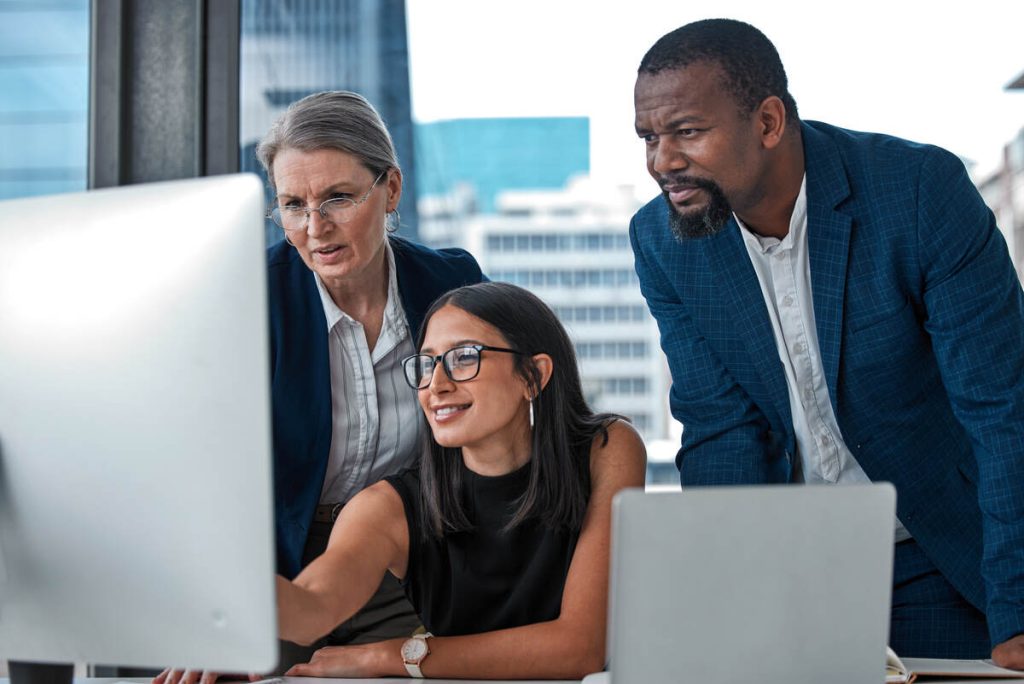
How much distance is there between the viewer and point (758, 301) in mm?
1819

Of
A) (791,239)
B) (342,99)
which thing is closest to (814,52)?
(791,239)

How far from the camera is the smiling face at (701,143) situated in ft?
5.92

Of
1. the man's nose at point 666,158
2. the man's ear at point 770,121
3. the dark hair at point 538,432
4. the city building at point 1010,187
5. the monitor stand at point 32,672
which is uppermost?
the city building at point 1010,187

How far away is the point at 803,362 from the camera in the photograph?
71.0 inches

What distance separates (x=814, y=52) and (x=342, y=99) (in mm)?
1564

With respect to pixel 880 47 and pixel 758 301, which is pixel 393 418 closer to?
pixel 758 301

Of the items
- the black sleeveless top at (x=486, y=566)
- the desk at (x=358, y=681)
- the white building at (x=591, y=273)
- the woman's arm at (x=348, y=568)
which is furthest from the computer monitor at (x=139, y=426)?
the white building at (x=591, y=273)

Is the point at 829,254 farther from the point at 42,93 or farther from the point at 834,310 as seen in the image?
the point at 42,93

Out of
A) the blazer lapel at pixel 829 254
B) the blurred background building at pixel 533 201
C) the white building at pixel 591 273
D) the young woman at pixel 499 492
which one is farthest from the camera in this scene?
the white building at pixel 591 273

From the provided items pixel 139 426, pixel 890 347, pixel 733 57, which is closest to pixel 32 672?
pixel 139 426

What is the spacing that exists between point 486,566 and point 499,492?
0.12m

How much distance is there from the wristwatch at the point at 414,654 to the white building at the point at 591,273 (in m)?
1.66

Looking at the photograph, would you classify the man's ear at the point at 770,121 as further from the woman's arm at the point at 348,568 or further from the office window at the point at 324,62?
the office window at the point at 324,62

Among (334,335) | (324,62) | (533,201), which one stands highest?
(324,62)
